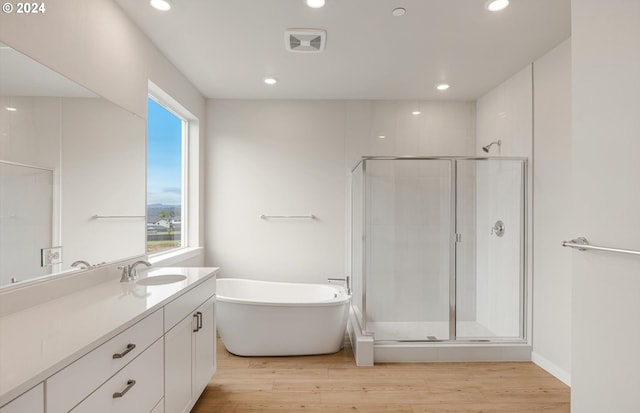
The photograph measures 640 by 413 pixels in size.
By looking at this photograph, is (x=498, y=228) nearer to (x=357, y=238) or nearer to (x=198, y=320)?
(x=357, y=238)

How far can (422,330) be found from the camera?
317 centimetres

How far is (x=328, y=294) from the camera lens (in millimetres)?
3461

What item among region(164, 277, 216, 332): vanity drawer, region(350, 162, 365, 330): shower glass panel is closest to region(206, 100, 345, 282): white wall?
region(350, 162, 365, 330): shower glass panel

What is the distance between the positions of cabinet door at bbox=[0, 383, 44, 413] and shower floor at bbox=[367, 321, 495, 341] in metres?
2.52

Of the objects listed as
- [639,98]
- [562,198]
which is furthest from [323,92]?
[639,98]

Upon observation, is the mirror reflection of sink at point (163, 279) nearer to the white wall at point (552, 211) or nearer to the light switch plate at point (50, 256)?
the light switch plate at point (50, 256)

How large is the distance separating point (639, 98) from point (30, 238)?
2.64m

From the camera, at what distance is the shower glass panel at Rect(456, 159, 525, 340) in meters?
3.02

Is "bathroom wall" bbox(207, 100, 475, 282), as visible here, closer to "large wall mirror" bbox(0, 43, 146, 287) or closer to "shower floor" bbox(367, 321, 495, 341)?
"shower floor" bbox(367, 321, 495, 341)

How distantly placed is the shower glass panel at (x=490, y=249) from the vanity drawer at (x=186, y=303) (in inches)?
89.9

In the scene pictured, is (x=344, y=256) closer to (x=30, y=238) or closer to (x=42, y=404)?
(x=30, y=238)

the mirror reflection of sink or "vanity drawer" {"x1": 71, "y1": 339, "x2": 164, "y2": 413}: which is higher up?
the mirror reflection of sink

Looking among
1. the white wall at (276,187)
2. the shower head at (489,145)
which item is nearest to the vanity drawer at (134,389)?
the white wall at (276,187)

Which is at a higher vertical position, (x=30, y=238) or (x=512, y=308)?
(x=30, y=238)
